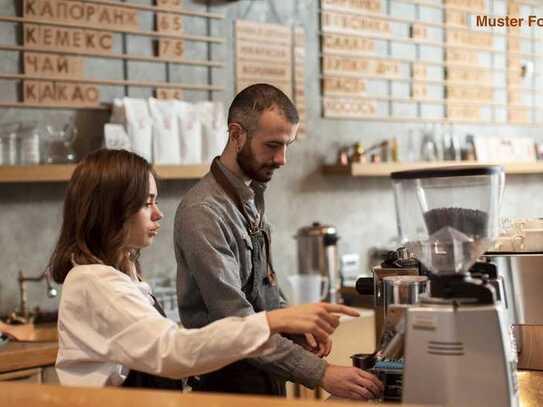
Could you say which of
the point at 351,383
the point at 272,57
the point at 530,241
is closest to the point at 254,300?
the point at 351,383

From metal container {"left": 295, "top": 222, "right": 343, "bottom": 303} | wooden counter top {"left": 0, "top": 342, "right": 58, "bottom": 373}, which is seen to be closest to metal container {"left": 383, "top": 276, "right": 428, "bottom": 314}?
wooden counter top {"left": 0, "top": 342, "right": 58, "bottom": 373}

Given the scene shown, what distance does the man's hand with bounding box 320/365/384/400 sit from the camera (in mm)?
2203

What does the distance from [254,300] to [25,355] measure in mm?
1349

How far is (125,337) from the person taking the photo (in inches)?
74.1

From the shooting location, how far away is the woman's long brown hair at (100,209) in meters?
2.08

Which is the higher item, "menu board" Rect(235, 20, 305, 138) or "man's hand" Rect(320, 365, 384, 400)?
"menu board" Rect(235, 20, 305, 138)

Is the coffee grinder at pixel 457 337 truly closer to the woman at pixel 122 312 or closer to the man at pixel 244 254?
the woman at pixel 122 312

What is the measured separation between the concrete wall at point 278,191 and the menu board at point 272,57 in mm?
51

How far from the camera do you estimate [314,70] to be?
5.68 meters

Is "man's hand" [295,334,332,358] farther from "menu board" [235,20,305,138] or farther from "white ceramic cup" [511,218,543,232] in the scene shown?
"menu board" [235,20,305,138]

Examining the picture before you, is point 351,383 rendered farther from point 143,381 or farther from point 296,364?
point 143,381

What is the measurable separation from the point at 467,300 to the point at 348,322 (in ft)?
9.53

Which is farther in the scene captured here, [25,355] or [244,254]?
[25,355]

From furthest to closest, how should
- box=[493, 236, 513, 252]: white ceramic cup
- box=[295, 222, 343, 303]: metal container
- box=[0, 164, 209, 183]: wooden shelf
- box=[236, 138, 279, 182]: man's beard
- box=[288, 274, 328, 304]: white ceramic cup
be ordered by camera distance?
box=[295, 222, 343, 303]: metal container → box=[288, 274, 328, 304]: white ceramic cup → box=[0, 164, 209, 183]: wooden shelf → box=[236, 138, 279, 182]: man's beard → box=[493, 236, 513, 252]: white ceramic cup
